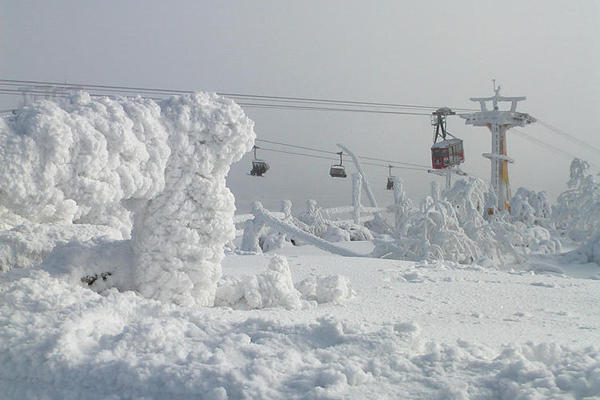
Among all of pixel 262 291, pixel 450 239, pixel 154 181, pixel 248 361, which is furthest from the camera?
pixel 450 239

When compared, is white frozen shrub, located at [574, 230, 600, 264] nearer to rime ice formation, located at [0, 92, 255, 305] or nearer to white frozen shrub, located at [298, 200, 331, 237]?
white frozen shrub, located at [298, 200, 331, 237]

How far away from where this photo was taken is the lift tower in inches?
1057

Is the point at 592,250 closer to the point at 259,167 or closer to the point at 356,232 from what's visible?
the point at 356,232

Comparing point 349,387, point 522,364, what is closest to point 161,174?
point 349,387

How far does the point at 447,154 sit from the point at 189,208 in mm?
18988

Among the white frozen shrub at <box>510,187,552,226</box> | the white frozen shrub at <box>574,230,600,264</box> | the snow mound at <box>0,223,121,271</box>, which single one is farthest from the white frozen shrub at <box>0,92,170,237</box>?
the white frozen shrub at <box>510,187,552,226</box>

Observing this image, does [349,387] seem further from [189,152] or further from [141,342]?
[189,152]

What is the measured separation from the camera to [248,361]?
3.54 meters

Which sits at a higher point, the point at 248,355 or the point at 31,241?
the point at 31,241

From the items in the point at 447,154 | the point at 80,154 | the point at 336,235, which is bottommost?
the point at 336,235

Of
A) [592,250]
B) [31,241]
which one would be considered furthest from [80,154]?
[592,250]

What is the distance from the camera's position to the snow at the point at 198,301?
3348 millimetres

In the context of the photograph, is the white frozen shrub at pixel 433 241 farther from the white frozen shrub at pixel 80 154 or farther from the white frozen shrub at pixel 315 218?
the white frozen shrub at pixel 315 218

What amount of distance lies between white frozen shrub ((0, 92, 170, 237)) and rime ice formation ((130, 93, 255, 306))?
31cm
